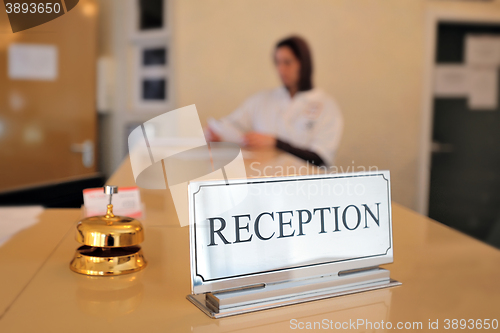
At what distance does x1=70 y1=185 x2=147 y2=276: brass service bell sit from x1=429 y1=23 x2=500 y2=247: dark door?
12.2 feet

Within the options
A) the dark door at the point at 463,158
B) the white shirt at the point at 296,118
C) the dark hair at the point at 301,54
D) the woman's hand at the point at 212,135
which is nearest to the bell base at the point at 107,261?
the woman's hand at the point at 212,135

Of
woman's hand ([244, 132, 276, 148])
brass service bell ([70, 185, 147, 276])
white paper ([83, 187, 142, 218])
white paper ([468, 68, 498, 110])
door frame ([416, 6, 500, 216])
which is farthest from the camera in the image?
white paper ([468, 68, 498, 110])

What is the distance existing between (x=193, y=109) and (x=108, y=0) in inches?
140

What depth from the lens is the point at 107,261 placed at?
58cm

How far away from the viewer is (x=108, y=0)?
3779 mm

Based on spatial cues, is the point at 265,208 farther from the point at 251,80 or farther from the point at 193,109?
the point at 251,80

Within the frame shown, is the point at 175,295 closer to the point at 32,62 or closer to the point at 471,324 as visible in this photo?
the point at 471,324

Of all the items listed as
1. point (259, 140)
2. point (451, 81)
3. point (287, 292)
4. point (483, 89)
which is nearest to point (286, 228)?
point (287, 292)

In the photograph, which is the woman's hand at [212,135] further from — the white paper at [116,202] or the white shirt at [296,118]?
the white paper at [116,202]

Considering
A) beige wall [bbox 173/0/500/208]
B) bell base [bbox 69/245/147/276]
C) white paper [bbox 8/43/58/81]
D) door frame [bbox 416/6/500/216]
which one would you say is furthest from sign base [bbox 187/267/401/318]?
door frame [bbox 416/6/500/216]

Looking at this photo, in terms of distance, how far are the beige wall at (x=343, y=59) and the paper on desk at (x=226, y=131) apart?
9 centimetres

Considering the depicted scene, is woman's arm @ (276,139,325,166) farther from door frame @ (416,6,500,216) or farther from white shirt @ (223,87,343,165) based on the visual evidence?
door frame @ (416,6,500,216)

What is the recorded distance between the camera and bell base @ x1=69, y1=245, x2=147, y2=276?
58 cm

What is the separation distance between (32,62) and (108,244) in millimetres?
3127
